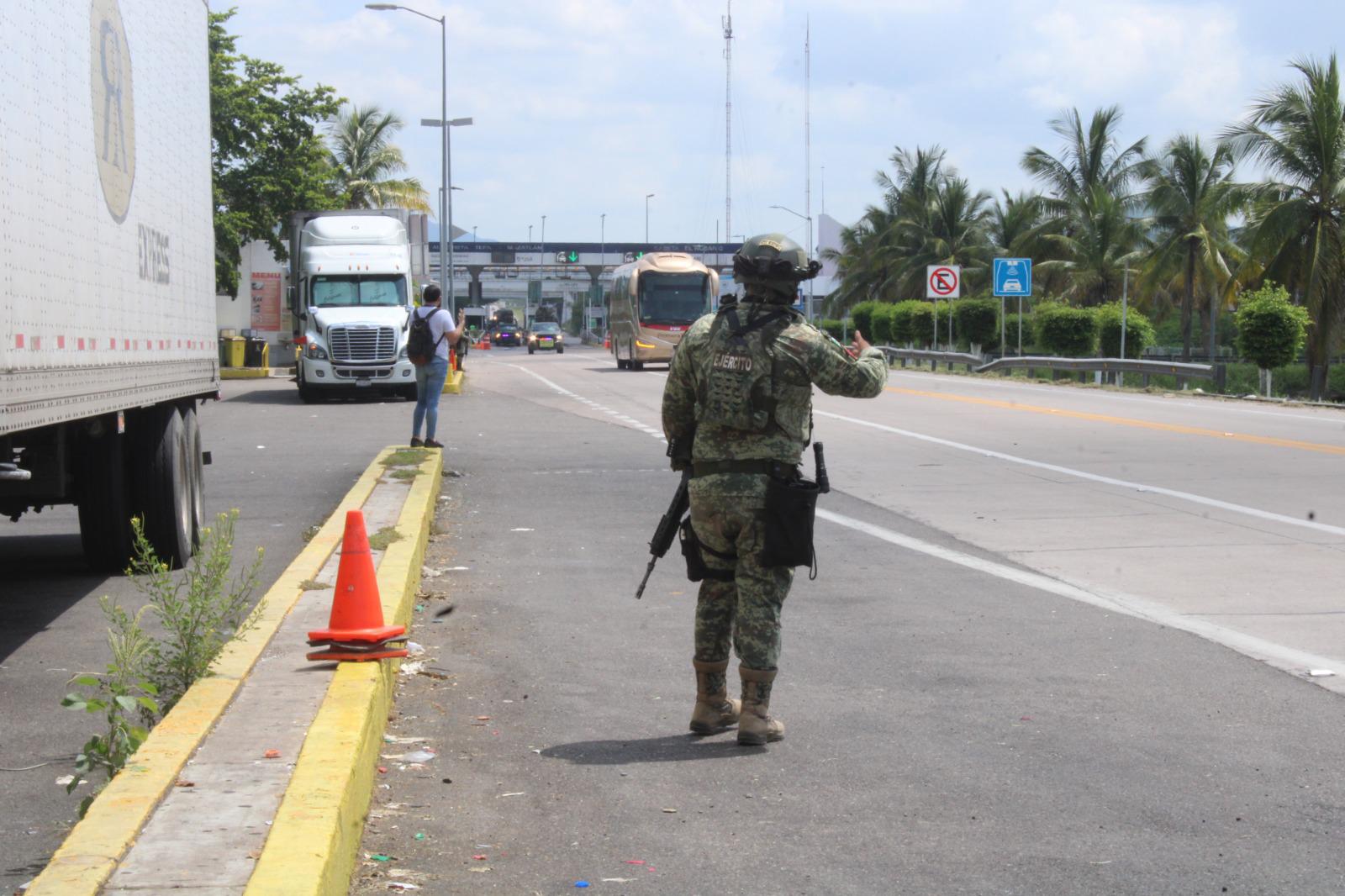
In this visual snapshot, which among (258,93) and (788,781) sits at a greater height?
(258,93)

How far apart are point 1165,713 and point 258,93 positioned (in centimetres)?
4211

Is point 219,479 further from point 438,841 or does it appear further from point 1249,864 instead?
point 1249,864

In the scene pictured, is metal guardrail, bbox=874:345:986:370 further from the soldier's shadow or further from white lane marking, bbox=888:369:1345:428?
the soldier's shadow

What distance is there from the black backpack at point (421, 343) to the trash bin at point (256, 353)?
93.6 feet

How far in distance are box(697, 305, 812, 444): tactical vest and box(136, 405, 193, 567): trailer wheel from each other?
4927 millimetres

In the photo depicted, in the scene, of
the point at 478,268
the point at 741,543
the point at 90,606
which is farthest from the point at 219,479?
the point at 478,268

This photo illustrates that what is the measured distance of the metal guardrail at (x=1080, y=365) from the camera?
33781mm

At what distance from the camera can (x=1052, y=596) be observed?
923cm

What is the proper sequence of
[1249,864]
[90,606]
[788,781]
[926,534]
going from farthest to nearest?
[926,534], [90,606], [788,781], [1249,864]

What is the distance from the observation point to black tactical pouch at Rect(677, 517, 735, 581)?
6.00m

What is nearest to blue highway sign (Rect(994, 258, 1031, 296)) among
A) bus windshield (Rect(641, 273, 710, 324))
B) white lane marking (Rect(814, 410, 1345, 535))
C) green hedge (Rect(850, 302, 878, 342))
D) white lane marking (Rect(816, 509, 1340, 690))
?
bus windshield (Rect(641, 273, 710, 324))

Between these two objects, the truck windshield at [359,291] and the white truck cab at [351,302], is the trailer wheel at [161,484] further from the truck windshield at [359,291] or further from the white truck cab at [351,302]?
the truck windshield at [359,291]

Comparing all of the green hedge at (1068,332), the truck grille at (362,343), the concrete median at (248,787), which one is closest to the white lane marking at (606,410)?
the truck grille at (362,343)

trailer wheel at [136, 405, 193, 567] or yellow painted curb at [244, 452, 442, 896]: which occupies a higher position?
trailer wheel at [136, 405, 193, 567]
